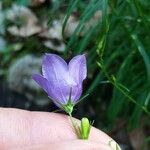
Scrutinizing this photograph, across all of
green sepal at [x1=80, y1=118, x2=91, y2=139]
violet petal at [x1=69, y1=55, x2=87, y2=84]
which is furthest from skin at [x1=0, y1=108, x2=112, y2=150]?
violet petal at [x1=69, y1=55, x2=87, y2=84]

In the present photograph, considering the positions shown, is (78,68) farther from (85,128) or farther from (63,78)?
(85,128)

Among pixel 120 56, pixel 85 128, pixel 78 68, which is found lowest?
pixel 120 56

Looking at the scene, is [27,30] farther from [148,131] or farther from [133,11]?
[133,11]

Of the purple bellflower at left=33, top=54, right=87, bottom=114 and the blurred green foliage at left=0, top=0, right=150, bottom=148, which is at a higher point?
Result: the purple bellflower at left=33, top=54, right=87, bottom=114

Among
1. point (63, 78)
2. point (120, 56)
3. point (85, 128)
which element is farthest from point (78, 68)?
point (120, 56)

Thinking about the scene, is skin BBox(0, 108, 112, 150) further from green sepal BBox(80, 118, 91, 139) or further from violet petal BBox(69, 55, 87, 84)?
violet petal BBox(69, 55, 87, 84)
